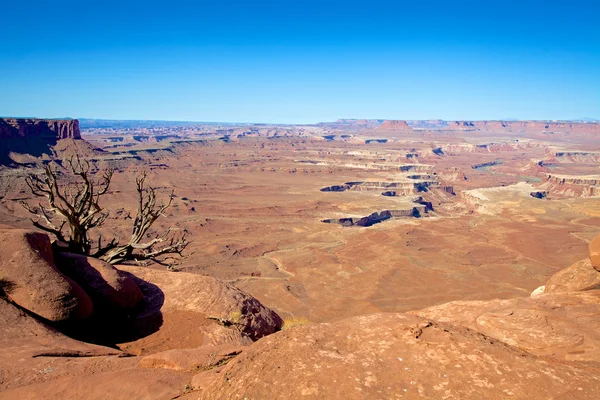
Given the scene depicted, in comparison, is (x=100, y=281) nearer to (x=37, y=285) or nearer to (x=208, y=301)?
(x=37, y=285)

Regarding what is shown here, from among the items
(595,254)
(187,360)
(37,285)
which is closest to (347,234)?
(595,254)

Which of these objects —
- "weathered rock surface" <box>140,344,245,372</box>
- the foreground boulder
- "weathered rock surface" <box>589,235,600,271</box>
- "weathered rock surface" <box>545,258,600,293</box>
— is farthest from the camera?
"weathered rock surface" <box>545,258,600,293</box>

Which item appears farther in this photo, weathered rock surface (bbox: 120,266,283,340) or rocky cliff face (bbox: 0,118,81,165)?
rocky cliff face (bbox: 0,118,81,165)

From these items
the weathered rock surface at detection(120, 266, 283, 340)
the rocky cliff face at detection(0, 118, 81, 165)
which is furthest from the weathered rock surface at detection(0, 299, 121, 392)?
the rocky cliff face at detection(0, 118, 81, 165)

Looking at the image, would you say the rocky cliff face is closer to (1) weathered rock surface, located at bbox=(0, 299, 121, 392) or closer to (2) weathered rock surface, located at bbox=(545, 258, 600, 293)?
(1) weathered rock surface, located at bbox=(0, 299, 121, 392)

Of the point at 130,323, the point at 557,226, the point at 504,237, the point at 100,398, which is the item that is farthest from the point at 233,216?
the point at 100,398

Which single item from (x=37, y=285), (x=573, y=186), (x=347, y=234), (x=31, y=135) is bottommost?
(x=347, y=234)

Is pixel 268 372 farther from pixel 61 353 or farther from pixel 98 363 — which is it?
pixel 61 353
